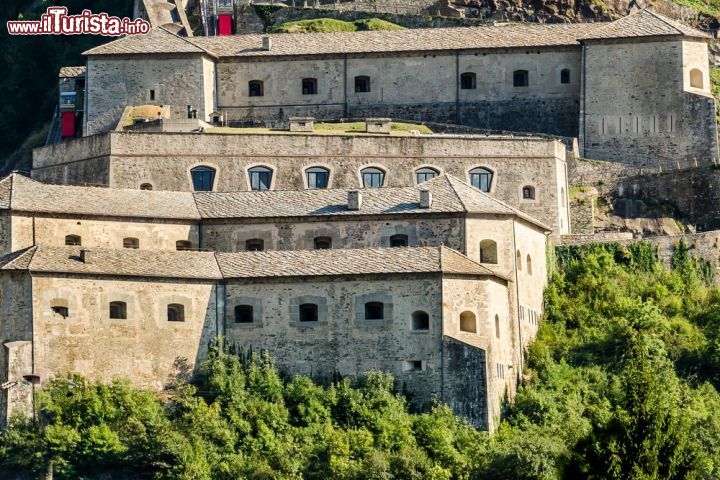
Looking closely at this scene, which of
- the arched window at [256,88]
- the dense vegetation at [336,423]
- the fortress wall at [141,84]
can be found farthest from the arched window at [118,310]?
the arched window at [256,88]

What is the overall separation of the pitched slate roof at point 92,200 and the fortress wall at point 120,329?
4583 mm

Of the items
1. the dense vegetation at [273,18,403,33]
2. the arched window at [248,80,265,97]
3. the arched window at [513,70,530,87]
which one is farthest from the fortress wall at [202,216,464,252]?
the dense vegetation at [273,18,403,33]

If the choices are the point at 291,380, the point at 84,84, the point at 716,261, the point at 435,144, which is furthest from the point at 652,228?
the point at 84,84

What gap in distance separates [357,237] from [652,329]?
11.7 m

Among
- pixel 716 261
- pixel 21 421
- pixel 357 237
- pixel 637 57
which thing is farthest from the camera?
pixel 637 57

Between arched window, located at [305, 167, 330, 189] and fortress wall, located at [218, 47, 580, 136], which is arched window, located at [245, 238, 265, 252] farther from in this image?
fortress wall, located at [218, 47, 580, 136]

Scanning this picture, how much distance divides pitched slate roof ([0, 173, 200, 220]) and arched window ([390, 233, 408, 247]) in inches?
298

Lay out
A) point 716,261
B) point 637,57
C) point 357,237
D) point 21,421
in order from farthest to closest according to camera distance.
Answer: point 637,57
point 716,261
point 357,237
point 21,421

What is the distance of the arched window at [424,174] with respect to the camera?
295 feet

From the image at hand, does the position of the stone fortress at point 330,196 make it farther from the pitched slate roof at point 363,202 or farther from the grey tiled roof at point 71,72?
the grey tiled roof at point 71,72

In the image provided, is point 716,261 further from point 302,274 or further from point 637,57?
point 302,274

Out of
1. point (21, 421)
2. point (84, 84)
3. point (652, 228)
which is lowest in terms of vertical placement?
point (21, 421)

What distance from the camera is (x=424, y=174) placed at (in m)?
89.9

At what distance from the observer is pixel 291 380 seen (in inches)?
3081
